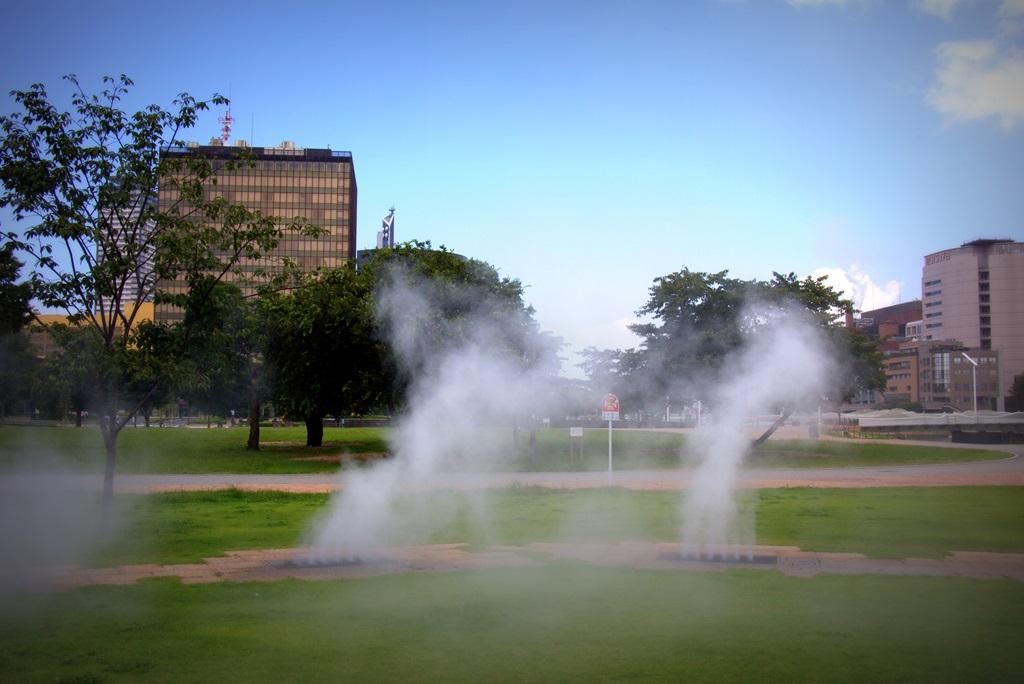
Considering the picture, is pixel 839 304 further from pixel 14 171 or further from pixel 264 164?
→ pixel 264 164

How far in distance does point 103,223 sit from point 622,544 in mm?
9691

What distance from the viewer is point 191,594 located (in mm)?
8398

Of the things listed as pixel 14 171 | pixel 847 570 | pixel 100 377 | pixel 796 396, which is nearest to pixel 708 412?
pixel 796 396

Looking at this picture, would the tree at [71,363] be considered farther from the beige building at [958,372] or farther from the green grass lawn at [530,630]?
the beige building at [958,372]

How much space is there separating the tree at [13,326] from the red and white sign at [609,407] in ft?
35.3

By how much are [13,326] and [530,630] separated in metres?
10.6

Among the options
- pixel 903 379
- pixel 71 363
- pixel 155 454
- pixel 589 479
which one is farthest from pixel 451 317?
pixel 903 379

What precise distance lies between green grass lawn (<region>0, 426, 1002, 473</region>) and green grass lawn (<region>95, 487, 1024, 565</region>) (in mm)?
1583

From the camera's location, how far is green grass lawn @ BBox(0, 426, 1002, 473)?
22.3 metres

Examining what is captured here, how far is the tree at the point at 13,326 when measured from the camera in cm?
1236

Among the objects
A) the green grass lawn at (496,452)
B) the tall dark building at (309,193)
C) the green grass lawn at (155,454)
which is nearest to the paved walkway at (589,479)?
the green grass lawn at (496,452)

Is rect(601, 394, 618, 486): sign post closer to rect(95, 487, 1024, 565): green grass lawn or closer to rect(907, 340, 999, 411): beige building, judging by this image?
rect(95, 487, 1024, 565): green grass lawn

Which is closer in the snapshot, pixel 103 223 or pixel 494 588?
pixel 494 588

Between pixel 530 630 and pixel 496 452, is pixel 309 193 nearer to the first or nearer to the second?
pixel 496 452
